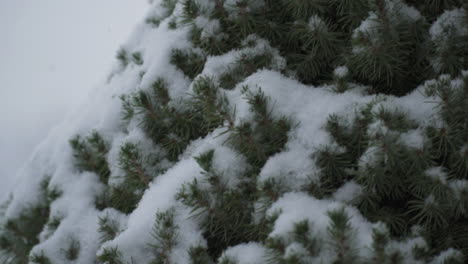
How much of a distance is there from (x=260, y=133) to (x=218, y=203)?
1.24 feet

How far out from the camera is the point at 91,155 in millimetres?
2504

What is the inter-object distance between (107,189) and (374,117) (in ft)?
5.71

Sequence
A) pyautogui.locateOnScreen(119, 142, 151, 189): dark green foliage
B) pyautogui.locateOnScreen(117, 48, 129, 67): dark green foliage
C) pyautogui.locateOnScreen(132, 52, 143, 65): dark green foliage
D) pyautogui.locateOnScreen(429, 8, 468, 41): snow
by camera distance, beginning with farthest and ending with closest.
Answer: pyautogui.locateOnScreen(117, 48, 129, 67): dark green foliage → pyautogui.locateOnScreen(132, 52, 143, 65): dark green foliage → pyautogui.locateOnScreen(119, 142, 151, 189): dark green foliage → pyautogui.locateOnScreen(429, 8, 468, 41): snow

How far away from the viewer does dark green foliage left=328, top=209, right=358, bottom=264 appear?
3.96 ft

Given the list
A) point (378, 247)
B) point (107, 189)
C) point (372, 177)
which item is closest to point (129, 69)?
point (107, 189)

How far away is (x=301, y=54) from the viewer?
6.37ft

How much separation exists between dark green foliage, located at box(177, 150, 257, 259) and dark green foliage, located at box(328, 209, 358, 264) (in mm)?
412

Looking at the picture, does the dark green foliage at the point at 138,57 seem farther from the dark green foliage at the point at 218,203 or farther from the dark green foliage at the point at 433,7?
the dark green foliage at the point at 433,7

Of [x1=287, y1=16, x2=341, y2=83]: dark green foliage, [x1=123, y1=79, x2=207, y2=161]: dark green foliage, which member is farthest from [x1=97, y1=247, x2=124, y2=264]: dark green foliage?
[x1=287, y1=16, x2=341, y2=83]: dark green foliage

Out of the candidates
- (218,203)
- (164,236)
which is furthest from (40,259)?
(218,203)

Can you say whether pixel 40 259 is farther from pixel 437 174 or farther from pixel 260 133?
pixel 437 174

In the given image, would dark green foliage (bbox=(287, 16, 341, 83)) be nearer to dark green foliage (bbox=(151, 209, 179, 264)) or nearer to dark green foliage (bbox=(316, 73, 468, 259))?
dark green foliage (bbox=(316, 73, 468, 259))

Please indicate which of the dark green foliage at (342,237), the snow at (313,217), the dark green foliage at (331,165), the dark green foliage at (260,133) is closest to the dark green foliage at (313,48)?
the dark green foliage at (260,133)

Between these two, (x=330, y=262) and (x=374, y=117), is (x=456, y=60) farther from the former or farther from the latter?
(x=330, y=262)
